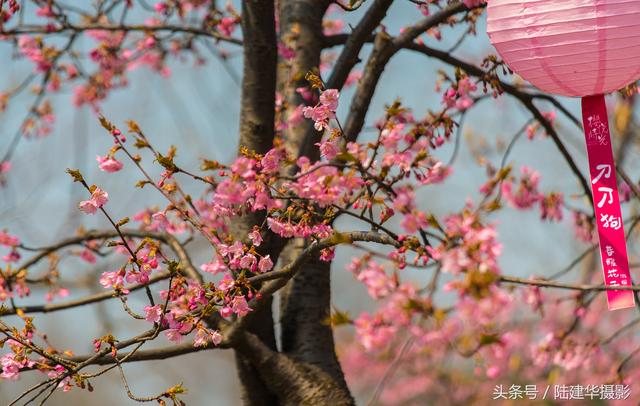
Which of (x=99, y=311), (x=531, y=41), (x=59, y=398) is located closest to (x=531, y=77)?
(x=531, y=41)

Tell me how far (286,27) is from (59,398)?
6.92 metres

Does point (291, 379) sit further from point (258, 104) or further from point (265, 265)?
point (258, 104)

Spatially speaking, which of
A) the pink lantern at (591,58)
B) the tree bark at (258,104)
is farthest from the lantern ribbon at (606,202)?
the tree bark at (258,104)

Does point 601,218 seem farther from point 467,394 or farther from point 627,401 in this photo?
point 627,401

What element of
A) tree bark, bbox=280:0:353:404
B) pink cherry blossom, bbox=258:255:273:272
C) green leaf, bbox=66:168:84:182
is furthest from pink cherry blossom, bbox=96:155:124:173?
tree bark, bbox=280:0:353:404

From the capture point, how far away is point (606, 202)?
250cm

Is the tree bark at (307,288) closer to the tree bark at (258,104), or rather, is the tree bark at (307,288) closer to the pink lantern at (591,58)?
the tree bark at (258,104)

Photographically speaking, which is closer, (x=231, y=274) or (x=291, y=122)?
(x=231, y=274)

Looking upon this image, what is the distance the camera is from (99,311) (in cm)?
583

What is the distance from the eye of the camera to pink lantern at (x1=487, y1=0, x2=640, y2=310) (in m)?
2.29

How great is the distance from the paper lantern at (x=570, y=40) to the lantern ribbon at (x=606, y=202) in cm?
11

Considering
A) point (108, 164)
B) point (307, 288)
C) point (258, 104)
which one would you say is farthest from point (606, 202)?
point (108, 164)

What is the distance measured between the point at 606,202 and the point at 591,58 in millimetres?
478

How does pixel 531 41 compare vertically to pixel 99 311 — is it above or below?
below
